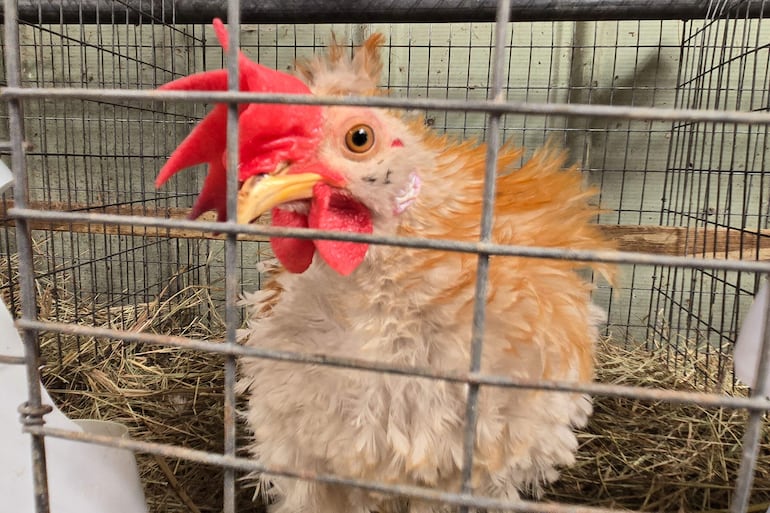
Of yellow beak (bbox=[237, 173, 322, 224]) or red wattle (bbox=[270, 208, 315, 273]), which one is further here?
red wattle (bbox=[270, 208, 315, 273])

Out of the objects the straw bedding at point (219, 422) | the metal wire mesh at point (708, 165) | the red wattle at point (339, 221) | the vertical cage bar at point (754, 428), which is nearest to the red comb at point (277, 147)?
the red wattle at point (339, 221)

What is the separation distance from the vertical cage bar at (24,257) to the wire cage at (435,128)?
0.61 meters

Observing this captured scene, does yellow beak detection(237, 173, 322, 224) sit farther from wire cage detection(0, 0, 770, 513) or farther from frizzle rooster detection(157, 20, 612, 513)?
wire cage detection(0, 0, 770, 513)

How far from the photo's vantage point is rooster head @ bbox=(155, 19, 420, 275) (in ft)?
2.28

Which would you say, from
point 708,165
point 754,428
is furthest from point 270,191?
point 708,165

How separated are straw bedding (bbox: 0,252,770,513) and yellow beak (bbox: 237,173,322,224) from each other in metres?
0.88

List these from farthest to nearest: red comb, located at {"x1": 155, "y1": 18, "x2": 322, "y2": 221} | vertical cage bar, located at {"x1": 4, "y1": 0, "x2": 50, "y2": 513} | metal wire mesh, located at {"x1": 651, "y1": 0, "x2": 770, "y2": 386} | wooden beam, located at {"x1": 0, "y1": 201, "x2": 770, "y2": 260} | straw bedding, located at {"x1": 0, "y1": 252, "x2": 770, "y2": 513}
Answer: metal wire mesh, located at {"x1": 651, "y1": 0, "x2": 770, "y2": 386}, wooden beam, located at {"x1": 0, "y1": 201, "x2": 770, "y2": 260}, straw bedding, located at {"x1": 0, "y1": 252, "x2": 770, "y2": 513}, red comb, located at {"x1": 155, "y1": 18, "x2": 322, "y2": 221}, vertical cage bar, located at {"x1": 4, "y1": 0, "x2": 50, "y2": 513}

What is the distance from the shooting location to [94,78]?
2.51 metres

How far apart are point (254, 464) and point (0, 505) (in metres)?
0.46

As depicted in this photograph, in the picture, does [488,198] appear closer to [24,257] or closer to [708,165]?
[24,257]

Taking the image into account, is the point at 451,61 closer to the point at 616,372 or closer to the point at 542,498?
the point at 616,372

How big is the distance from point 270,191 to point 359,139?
155 millimetres

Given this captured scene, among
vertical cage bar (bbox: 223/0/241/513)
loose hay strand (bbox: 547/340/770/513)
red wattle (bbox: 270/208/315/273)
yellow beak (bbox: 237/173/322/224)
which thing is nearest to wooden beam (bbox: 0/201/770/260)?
loose hay strand (bbox: 547/340/770/513)

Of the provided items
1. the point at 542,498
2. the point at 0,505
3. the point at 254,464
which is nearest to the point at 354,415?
the point at 254,464
